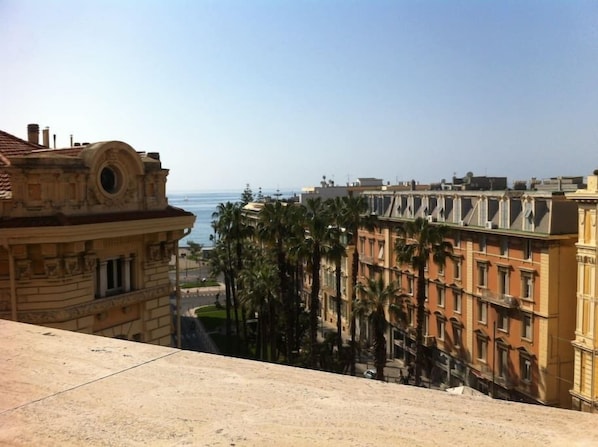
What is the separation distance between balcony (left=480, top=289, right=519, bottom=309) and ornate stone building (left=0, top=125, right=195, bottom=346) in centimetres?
2276

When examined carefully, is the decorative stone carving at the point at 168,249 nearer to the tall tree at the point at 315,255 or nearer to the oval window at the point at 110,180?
the oval window at the point at 110,180

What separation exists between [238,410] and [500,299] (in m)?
31.6

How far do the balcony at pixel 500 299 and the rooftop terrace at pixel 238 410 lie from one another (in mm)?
30226

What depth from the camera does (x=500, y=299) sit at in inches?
1259

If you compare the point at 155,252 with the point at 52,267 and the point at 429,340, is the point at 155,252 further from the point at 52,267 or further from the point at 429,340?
the point at 429,340

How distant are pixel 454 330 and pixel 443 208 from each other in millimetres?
8332

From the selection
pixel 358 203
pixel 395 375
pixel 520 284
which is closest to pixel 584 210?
pixel 520 284

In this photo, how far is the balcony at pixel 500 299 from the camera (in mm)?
31109

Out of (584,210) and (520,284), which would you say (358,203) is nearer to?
(520,284)

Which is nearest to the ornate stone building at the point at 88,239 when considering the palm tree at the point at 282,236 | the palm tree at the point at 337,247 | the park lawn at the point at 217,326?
the palm tree at the point at 337,247

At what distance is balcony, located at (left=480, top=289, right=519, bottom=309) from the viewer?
31.1 m

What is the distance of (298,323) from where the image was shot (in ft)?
135

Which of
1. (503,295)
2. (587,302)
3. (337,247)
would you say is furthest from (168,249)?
(503,295)

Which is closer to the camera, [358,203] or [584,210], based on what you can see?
[584,210]
